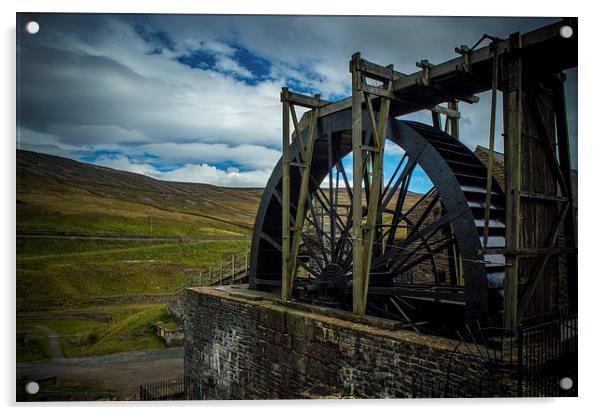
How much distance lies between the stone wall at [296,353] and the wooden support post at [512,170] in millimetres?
772

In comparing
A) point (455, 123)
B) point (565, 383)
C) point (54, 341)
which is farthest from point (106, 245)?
point (565, 383)

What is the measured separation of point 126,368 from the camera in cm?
1334

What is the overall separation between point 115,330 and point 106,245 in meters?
2.77

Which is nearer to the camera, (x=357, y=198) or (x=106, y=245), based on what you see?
(x=357, y=198)

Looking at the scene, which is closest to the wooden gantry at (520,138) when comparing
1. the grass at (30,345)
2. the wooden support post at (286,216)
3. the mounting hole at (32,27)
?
the wooden support post at (286,216)

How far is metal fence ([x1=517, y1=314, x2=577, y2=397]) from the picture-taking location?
189 inches

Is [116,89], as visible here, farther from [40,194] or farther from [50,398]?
[50,398]

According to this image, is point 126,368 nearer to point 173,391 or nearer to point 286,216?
point 173,391

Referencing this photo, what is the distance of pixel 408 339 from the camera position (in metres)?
5.48

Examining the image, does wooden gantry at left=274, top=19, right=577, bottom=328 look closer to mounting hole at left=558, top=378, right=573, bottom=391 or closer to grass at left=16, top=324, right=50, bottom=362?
mounting hole at left=558, top=378, right=573, bottom=391

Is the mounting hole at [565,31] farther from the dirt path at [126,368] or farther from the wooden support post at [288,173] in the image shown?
the dirt path at [126,368]

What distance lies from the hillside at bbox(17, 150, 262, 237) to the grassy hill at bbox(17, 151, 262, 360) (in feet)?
0.11

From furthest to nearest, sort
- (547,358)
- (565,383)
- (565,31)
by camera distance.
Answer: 1. (565,383)
2. (565,31)
3. (547,358)

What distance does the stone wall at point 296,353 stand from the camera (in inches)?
211
